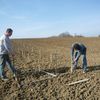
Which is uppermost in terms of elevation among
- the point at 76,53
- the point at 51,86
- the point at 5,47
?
the point at 5,47

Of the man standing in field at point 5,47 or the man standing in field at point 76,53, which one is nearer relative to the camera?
the man standing in field at point 5,47

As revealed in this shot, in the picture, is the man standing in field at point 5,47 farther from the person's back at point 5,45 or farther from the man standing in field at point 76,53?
the man standing in field at point 76,53

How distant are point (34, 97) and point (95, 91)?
180 centimetres

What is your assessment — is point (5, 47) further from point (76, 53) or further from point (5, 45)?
point (76, 53)

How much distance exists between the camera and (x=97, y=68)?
10.5 m

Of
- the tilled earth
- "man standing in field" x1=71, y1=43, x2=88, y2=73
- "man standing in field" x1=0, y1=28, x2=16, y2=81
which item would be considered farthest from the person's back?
"man standing in field" x1=71, y1=43, x2=88, y2=73

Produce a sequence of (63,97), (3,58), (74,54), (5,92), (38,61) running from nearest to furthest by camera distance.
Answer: (63,97), (5,92), (3,58), (74,54), (38,61)

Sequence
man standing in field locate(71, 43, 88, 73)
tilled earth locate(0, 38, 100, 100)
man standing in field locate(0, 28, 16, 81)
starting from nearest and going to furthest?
tilled earth locate(0, 38, 100, 100), man standing in field locate(0, 28, 16, 81), man standing in field locate(71, 43, 88, 73)

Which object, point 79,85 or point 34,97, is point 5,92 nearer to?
point 34,97

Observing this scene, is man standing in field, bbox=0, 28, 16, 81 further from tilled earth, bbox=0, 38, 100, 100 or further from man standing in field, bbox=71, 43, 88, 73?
man standing in field, bbox=71, 43, 88, 73

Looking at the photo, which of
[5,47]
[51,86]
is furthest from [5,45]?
[51,86]

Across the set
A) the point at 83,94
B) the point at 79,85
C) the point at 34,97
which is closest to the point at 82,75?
the point at 79,85

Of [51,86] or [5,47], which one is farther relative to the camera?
[5,47]

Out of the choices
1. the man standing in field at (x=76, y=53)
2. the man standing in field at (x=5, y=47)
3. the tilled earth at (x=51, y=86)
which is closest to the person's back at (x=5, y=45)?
the man standing in field at (x=5, y=47)
